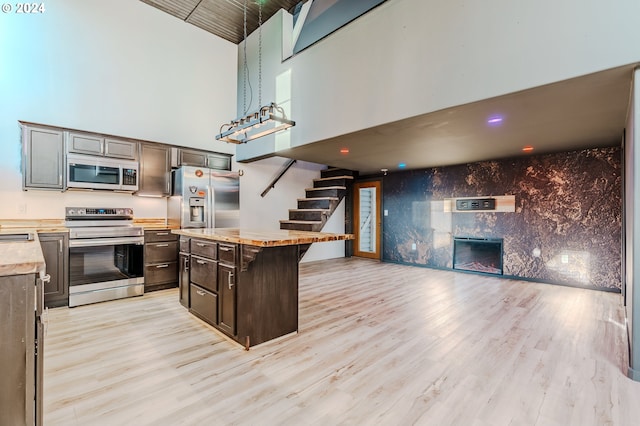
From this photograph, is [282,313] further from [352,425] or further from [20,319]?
[20,319]

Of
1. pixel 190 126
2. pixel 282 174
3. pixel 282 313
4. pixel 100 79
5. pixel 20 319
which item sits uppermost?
pixel 100 79

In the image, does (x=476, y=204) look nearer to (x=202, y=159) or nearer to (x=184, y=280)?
(x=202, y=159)

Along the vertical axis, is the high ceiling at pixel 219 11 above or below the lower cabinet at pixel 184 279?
above

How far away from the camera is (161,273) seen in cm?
432

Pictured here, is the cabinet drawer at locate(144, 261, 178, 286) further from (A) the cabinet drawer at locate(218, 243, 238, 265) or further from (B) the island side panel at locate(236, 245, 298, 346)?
(B) the island side panel at locate(236, 245, 298, 346)

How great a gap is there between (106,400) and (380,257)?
5.99 meters

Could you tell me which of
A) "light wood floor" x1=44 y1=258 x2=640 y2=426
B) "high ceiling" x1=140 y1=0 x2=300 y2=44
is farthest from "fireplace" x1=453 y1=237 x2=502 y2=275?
"high ceiling" x1=140 y1=0 x2=300 y2=44

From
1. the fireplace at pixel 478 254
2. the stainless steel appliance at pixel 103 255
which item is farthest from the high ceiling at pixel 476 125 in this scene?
the stainless steel appliance at pixel 103 255

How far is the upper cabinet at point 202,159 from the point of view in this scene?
4711 millimetres

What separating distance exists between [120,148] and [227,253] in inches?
108

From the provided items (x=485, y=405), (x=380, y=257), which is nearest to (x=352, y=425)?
(x=485, y=405)

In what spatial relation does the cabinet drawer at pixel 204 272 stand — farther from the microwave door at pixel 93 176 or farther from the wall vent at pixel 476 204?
the wall vent at pixel 476 204

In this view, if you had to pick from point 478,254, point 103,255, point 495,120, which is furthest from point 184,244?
point 478,254

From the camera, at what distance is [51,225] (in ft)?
12.6
